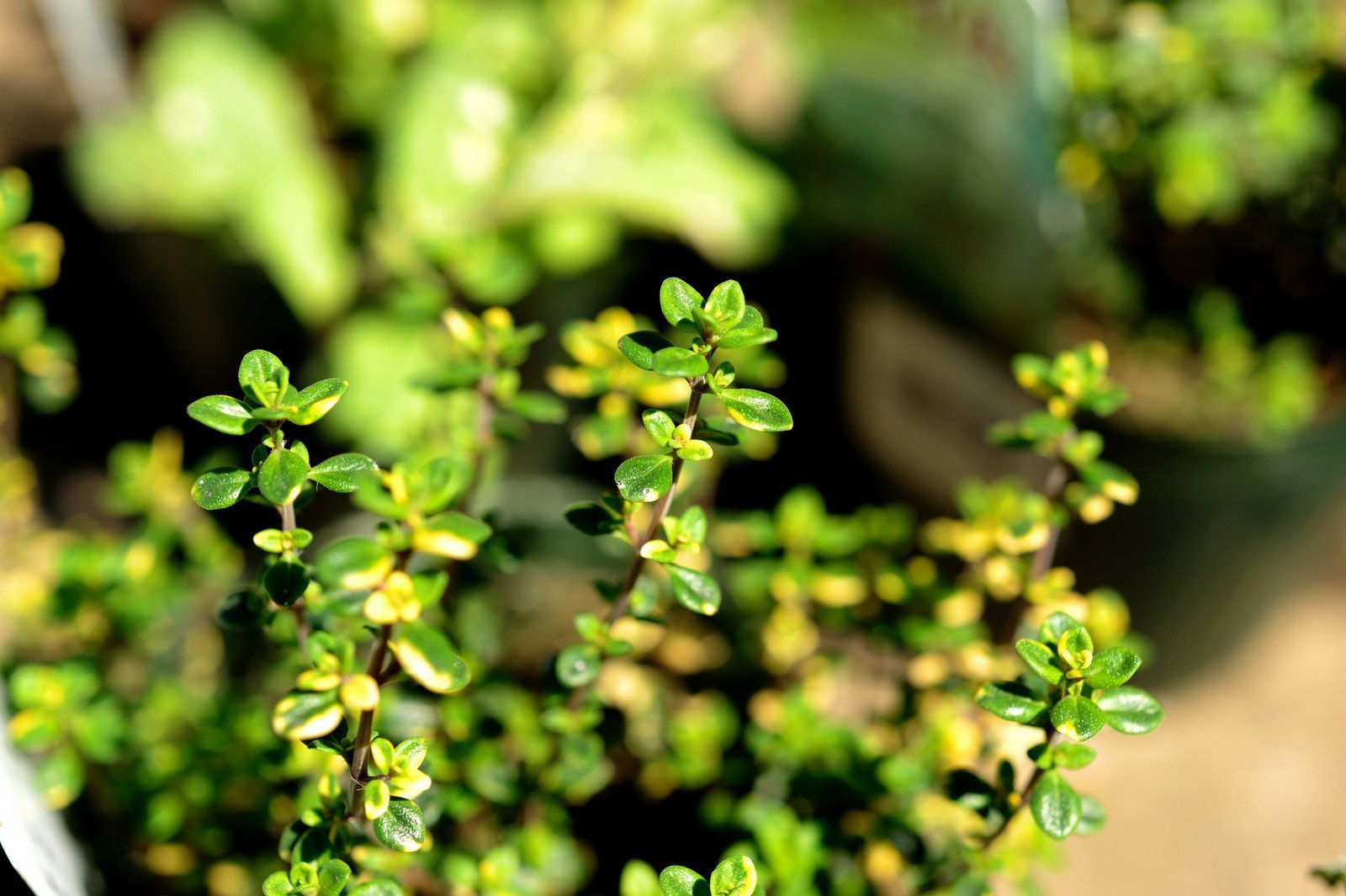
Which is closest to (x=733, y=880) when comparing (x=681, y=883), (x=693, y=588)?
(x=681, y=883)

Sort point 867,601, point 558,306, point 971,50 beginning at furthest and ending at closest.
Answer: point 558,306 < point 971,50 < point 867,601

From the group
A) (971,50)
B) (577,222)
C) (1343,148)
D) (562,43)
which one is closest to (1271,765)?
(1343,148)

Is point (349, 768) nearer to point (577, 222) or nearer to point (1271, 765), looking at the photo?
point (577, 222)

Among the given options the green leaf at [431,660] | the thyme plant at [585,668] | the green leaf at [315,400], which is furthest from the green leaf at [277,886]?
the green leaf at [315,400]

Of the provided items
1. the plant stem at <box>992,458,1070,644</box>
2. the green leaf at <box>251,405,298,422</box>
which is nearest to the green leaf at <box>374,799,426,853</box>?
the green leaf at <box>251,405,298,422</box>

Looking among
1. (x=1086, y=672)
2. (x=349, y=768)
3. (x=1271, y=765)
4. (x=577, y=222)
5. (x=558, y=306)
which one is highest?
(x=1086, y=672)

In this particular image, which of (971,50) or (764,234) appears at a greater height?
(971,50)

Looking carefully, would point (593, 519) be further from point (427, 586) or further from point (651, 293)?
point (651, 293)
